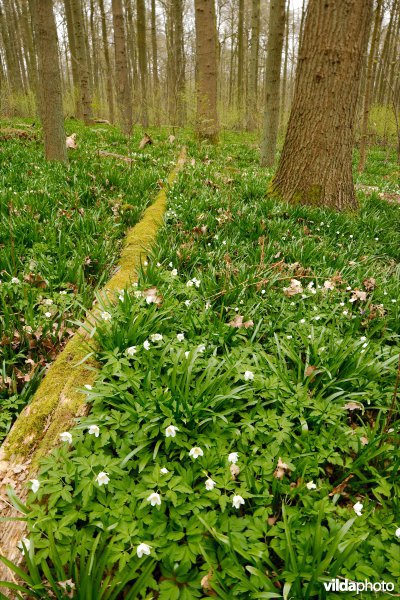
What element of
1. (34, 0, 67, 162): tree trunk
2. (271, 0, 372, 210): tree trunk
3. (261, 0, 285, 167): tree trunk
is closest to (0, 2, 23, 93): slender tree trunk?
(261, 0, 285, 167): tree trunk

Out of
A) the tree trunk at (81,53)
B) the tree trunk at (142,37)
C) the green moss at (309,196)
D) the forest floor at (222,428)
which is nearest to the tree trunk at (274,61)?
the green moss at (309,196)

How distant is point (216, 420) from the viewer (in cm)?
198

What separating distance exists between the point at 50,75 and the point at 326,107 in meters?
4.28

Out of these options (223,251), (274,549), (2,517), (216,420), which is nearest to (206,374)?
(216,420)

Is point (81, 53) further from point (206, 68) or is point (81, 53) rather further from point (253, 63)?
point (253, 63)

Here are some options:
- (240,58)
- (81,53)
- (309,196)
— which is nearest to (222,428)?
(309,196)

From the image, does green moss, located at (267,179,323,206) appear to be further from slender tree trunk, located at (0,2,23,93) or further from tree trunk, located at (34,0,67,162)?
slender tree trunk, located at (0,2,23,93)

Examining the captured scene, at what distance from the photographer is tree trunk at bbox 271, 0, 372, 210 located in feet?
14.9

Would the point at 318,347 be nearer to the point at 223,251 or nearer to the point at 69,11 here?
the point at 223,251

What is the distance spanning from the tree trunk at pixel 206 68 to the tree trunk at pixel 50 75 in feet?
15.0

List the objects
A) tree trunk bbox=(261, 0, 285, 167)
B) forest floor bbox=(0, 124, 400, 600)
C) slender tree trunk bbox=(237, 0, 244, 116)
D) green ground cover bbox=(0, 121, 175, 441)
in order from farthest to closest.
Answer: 1. slender tree trunk bbox=(237, 0, 244, 116)
2. tree trunk bbox=(261, 0, 285, 167)
3. green ground cover bbox=(0, 121, 175, 441)
4. forest floor bbox=(0, 124, 400, 600)

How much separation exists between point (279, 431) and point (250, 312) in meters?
1.07

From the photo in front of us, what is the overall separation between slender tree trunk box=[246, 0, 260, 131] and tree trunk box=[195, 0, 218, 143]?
24.1 ft

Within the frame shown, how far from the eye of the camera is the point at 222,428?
1972 millimetres
